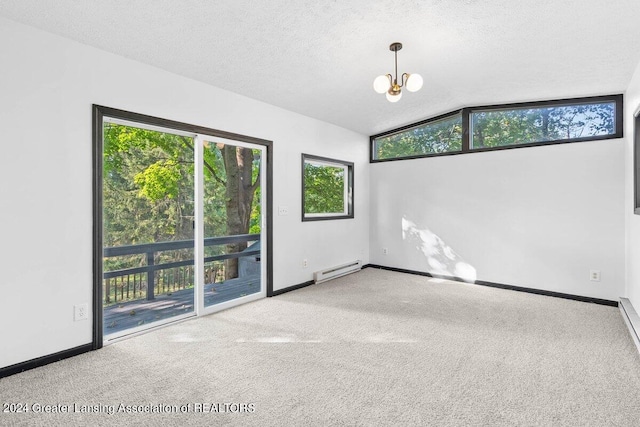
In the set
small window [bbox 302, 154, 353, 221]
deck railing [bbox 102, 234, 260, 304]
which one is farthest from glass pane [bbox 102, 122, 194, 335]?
small window [bbox 302, 154, 353, 221]

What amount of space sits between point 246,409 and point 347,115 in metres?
3.97

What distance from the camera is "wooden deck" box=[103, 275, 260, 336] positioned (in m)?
2.96

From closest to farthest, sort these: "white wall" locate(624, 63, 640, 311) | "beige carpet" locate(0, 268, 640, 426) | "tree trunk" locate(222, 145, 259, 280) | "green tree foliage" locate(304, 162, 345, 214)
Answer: "beige carpet" locate(0, 268, 640, 426), "white wall" locate(624, 63, 640, 311), "tree trunk" locate(222, 145, 259, 280), "green tree foliage" locate(304, 162, 345, 214)

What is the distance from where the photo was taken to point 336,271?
5.14 m

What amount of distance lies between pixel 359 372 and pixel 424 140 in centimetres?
406

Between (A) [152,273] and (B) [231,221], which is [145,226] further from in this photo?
(B) [231,221]

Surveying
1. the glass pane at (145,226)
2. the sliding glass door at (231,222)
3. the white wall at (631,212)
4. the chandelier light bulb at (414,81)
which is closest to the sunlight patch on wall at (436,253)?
the white wall at (631,212)

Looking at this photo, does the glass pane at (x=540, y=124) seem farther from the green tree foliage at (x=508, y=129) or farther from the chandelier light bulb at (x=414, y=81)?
the chandelier light bulb at (x=414, y=81)

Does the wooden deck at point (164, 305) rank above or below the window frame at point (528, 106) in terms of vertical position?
below

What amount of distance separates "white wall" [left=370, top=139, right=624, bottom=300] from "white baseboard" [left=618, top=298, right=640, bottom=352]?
37 centimetres

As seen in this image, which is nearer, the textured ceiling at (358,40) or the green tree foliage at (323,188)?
the textured ceiling at (358,40)

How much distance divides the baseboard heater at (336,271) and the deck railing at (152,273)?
62.3 inches

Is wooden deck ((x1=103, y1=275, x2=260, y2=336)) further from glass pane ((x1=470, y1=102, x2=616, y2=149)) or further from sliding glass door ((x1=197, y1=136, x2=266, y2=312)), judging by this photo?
glass pane ((x1=470, y1=102, x2=616, y2=149))

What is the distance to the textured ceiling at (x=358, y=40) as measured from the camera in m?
2.31
